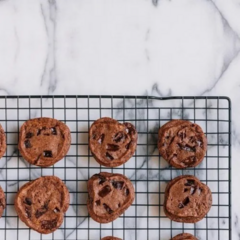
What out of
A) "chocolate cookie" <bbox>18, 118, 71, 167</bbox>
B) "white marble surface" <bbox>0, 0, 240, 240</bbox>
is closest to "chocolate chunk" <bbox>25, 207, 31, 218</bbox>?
"chocolate cookie" <bbox>18, 118, 71, 167</bbox>

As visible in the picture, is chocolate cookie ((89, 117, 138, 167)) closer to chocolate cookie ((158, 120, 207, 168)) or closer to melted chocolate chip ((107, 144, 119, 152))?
melted chocolate chip ((107, 144, 119, 152))

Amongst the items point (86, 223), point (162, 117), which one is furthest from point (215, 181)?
point (86, 223)

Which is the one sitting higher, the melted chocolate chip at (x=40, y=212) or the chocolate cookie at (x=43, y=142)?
the chocolate cookie at (x=43, y=142)

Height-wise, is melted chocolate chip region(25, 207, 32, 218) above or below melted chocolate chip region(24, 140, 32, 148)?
below

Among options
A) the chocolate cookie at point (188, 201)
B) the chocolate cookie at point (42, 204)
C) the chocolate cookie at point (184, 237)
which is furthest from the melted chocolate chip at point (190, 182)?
the chocolate cookie at point (42, 204)

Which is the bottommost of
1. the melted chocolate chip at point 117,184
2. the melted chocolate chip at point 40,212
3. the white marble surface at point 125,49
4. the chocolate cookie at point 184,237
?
the chocolate cookie at point 184,237

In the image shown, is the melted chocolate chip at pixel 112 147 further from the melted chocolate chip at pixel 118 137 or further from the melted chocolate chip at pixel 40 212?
the melted chocolate chip at pixel 40 212
